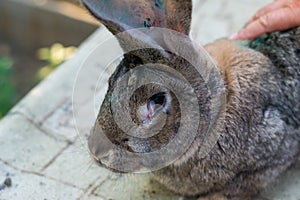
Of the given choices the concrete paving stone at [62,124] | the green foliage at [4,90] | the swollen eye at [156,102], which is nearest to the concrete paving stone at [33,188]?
the concrete paving stone at [62,124]

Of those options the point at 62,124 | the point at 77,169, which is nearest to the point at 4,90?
the point at 62,124

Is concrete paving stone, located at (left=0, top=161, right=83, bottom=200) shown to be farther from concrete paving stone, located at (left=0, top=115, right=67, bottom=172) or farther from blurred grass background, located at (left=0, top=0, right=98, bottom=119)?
blurred grass background, located at (left=0, top=0, right=98, bottom=119)

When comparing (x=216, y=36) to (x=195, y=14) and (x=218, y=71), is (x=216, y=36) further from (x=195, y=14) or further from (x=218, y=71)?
(x=218, y=71)

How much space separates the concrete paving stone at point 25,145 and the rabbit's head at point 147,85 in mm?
916

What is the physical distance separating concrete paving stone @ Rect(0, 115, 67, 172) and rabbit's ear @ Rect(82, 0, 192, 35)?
122cm

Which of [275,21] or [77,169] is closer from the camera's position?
[275,21]

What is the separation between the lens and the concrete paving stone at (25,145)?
389 cm

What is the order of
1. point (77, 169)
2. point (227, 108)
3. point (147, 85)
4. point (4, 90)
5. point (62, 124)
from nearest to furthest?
point (147, 85), point (227, 108), point (77, 169), point (62, 124), point (4, 90)

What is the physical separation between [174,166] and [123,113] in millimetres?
497

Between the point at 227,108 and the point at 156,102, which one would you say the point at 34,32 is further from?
the point at 156,102

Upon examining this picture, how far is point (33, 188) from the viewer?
3709 millimetres

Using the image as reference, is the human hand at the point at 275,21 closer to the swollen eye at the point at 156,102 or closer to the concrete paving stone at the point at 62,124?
the swollen eye at the point at 156,102

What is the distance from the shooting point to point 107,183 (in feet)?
12.3

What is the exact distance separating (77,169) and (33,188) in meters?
0.27
